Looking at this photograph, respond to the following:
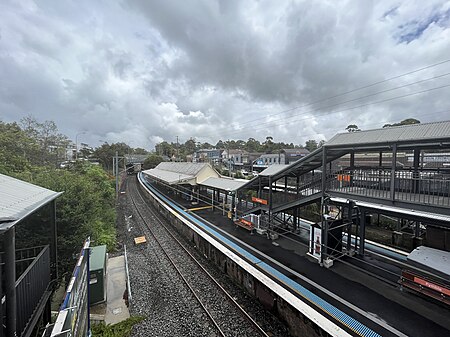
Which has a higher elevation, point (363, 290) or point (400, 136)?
point (400, 136)

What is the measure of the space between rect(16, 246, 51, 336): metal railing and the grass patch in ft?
7.03

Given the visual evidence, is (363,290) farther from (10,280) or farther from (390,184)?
(10,280)

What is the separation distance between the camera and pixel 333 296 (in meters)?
7.15

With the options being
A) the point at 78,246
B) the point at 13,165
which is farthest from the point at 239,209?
the point at 13,165

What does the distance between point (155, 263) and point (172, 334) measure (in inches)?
189

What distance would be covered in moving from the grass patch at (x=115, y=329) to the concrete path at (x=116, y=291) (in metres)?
0.42

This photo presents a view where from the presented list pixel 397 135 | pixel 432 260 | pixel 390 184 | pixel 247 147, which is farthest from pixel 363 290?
pixel 247 147

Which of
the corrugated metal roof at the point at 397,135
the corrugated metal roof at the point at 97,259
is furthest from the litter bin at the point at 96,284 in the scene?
the corrugated metal roof at the point at 397,135

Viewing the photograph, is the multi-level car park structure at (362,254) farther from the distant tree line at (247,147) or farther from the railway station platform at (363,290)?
the distant tree line at (247,147)

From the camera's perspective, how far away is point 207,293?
8.56 m

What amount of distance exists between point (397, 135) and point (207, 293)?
8935 mm

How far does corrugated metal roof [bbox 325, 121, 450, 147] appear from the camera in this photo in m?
6.21

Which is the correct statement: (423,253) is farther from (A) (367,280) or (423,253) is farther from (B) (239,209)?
(B) (239,209)

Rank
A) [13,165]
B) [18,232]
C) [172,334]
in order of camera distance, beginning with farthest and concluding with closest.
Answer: [13,165]
[18,232]
[172,334]
